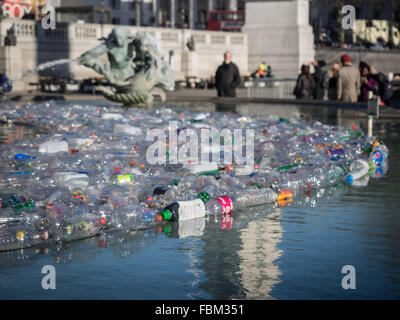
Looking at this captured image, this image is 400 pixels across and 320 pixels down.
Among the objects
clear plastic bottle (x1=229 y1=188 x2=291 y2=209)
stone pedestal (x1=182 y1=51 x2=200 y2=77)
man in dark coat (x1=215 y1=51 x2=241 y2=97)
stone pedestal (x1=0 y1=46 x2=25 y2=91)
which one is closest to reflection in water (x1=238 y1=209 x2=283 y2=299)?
clear plastic bottle (x1=229 y1=188 x2=291 y2=209)

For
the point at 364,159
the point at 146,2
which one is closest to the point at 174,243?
the point at 364,159

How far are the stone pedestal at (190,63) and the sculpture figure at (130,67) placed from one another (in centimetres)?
2711

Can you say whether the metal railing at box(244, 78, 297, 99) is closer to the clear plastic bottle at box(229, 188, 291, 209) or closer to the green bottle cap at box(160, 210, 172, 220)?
the clear plastic bottle at box(229, 188, 291, 209)

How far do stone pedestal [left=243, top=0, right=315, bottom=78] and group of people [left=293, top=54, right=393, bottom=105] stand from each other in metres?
18.7

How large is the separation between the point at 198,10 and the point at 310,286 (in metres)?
121

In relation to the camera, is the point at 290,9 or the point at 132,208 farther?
the point at 290,9

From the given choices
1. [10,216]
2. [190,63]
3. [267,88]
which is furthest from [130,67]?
[190,63]

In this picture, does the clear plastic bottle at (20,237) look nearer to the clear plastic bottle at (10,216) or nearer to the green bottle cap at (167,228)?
the clear plastic bottle at (10,216)

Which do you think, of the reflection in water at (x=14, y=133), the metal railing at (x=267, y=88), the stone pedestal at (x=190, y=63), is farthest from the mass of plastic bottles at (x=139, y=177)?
the stone pedestal at (x=190, y=63)

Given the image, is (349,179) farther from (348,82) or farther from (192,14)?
(192,14)

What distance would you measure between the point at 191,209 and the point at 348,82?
55.8 feet

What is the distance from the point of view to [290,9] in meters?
49.4
